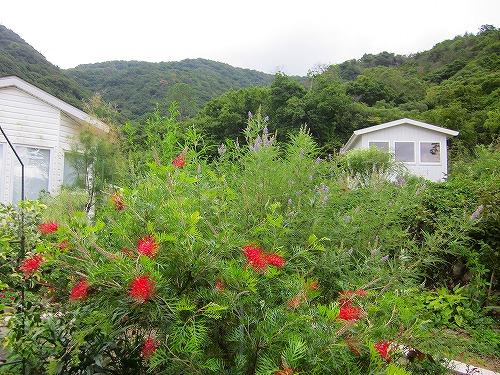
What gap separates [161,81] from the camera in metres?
39.2

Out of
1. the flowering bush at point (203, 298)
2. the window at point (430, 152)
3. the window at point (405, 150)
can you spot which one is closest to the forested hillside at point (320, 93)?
the window at point (430, 152)

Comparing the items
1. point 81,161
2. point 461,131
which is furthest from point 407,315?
point 461,131

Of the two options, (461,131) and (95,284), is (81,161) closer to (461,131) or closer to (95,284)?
(95,284)

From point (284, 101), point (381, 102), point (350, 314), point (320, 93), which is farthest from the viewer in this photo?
point (381, 102)

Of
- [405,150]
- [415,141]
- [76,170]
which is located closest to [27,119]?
[76,170]

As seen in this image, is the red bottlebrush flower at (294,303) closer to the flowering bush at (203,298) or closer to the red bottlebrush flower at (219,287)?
the flowering bush at (203,298)

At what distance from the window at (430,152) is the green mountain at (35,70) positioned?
17442 mm

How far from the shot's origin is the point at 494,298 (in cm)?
420

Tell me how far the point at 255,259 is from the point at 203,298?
0.84 feet

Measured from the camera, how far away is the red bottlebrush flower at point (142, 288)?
125cm

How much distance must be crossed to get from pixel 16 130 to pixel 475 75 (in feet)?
101

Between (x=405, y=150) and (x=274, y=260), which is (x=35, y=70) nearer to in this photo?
(x=405, y=150)

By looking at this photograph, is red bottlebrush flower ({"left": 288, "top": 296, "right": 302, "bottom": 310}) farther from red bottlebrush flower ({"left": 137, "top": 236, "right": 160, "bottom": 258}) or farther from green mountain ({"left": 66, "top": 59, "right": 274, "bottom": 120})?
green mountain ({"left": 66, "top": 59, "right": 274, "bottom": 120})

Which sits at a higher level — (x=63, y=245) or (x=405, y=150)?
(x=405, y=150)
